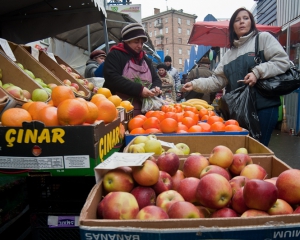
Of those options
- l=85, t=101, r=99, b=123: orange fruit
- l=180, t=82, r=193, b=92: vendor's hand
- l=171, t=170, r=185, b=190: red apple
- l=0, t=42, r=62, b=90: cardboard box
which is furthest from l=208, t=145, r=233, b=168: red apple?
l=0, t=42, r=62, b=90: cardboard box

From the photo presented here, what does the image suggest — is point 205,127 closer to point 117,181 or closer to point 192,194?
point 192,194

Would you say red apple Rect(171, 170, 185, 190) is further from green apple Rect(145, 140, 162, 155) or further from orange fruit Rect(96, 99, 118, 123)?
orange fruit Rect(96, 99, 118, 123)

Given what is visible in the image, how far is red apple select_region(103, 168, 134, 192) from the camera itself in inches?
51.9

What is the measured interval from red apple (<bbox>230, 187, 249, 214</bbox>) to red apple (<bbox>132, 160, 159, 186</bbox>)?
0.38m

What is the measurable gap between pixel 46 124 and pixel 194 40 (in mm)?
8904

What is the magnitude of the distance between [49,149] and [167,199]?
0.74 metres

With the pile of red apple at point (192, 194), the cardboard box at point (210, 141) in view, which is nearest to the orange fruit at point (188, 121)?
the cardboard box at point (210, 141)

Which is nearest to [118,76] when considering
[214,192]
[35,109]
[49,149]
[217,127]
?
[217,127]

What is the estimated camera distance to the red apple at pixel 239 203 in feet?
4.02

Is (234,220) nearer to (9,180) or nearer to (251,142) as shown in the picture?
(251,142)

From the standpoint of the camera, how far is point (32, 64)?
330 cm

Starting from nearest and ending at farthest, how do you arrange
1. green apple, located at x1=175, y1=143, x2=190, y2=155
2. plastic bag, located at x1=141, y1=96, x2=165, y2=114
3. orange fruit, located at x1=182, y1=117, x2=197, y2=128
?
green apple, located at x1=175, y1=143, x2=190, y2=155, orange fruit, located at x1=182, y1=117, x2=197, y2=128, plastic bag, located at x1=141, y1=96, x2=165, y2=114

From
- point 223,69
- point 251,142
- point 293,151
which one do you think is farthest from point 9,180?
point 293,151

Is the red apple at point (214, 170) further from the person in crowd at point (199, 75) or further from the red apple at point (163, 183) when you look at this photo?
the person in crowd at point (199, 75)
